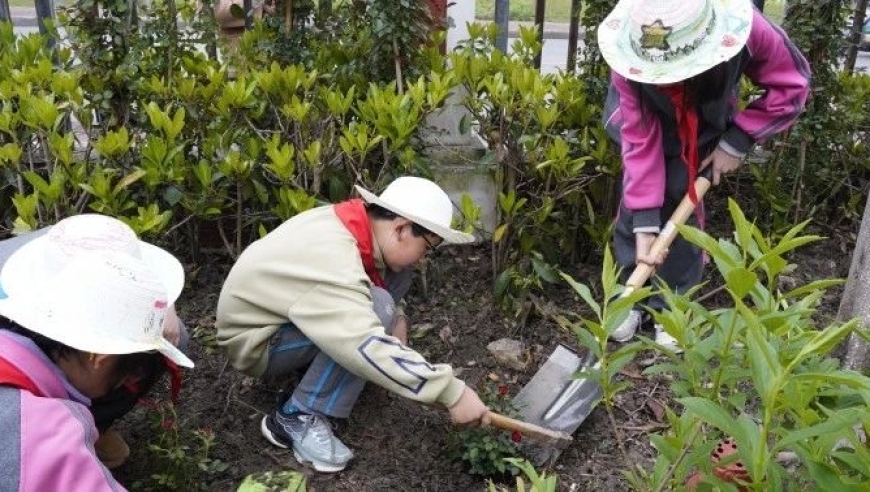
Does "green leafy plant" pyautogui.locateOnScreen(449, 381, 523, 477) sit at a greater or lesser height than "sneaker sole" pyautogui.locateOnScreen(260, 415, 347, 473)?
greater

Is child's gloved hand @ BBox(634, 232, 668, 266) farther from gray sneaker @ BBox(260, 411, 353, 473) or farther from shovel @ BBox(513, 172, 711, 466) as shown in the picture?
gray sneaker @ BBox(260, 411, 353, 473)

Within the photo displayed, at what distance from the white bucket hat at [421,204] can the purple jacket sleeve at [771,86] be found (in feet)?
3.62

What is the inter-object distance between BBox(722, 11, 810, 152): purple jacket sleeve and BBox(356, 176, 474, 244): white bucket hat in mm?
1103

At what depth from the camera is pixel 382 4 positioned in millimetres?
3318

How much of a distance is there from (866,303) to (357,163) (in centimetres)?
177

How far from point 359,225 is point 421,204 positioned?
188 millimetres

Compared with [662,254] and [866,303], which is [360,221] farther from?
[866,303]

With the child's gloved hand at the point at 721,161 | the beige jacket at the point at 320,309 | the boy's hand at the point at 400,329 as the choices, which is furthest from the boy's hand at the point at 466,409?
the child's gloved hand at the point at 721,161

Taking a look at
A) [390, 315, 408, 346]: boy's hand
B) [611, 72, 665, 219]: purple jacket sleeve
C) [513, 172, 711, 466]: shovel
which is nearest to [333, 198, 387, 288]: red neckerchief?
[390, 315, 408, 346]: boy's hand

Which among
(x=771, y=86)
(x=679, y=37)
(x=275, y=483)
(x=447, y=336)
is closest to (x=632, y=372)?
(x=447, y=336)

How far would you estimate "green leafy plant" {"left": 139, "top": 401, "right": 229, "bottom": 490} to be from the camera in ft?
7.83

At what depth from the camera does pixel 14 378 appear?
5.26ft

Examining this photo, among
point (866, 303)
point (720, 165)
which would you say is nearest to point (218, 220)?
point (720, 165)

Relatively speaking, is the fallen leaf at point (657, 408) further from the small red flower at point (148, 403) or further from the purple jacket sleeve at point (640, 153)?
the small red flower at point (148, 403)
